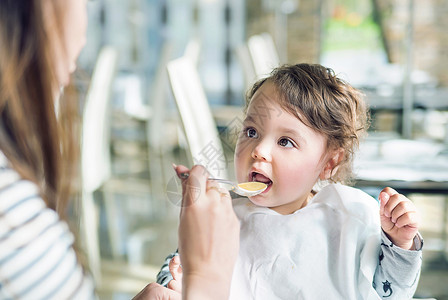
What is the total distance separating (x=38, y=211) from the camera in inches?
12.1

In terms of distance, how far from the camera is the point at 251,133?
0.39 metres

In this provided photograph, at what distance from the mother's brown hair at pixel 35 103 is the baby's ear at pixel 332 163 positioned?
0.73ft

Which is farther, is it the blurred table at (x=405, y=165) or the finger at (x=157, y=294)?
the blurred table at (x=405, y=165)

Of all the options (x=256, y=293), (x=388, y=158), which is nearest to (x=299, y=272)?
(x=256, y=293)

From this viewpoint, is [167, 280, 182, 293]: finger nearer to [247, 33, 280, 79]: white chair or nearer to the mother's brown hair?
the mother's brown hair

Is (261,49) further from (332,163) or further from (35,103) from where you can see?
(35,103)

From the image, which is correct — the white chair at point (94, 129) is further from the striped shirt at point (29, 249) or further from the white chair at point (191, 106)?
the striped shirt at point (29, 249)

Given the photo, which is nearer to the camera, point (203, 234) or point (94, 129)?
point (203, 234)

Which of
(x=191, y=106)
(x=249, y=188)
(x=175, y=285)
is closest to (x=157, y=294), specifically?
(x=175, y=285)

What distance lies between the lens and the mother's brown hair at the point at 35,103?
0.92 ft

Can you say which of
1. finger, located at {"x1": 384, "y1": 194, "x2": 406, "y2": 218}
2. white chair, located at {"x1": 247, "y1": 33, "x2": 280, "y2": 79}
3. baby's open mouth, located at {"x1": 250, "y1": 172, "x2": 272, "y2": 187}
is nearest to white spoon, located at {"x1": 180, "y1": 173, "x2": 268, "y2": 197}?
baby's open mouth, located at {"x1": 250, "y1": 172, "x2": 272, "y2": 187}

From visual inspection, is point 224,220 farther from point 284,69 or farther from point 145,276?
point 145,276

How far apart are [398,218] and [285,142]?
0.11 m

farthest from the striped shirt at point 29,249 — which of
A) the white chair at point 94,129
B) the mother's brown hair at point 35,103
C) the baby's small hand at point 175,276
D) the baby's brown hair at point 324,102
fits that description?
the white chair at point 94,129
